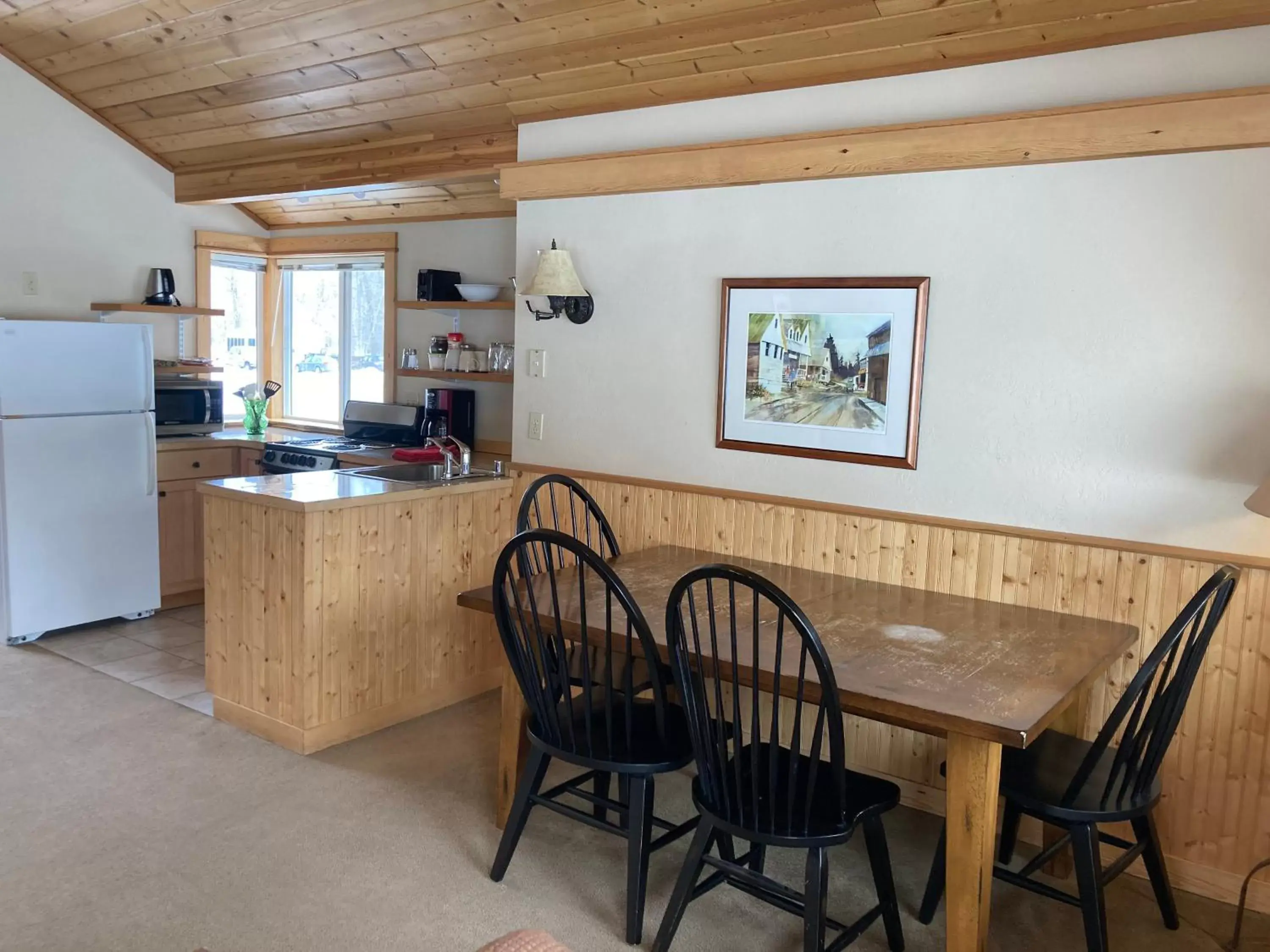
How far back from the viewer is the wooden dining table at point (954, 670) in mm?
2061

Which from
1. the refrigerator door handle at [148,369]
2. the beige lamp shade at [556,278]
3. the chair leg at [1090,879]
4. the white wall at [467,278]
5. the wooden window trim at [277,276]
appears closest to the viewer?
the chair leg at [1090,879]

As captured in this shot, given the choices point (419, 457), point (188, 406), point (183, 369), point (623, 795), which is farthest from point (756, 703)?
point (183, 369)

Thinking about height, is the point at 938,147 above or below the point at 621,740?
above

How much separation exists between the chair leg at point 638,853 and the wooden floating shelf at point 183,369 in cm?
397

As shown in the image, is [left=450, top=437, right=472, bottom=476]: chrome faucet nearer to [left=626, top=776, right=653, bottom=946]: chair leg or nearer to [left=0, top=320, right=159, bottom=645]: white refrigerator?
[left=0, top=320, right=159, bottom=645]: white refrigerator

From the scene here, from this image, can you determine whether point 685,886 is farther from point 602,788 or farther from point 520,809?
point 602,788

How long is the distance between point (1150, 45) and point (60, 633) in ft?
15.6

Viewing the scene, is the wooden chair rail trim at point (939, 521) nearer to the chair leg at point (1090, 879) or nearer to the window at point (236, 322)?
the chair leg at point (1090, 879)

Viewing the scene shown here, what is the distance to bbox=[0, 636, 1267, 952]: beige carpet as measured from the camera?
8.04 ft

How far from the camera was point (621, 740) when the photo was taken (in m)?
2.52

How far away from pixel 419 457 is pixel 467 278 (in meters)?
1.01

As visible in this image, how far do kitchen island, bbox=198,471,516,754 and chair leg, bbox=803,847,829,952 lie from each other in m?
1.61

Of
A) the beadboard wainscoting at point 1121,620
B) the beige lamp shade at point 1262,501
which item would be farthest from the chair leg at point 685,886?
the beige lamp shade at point 1262,501

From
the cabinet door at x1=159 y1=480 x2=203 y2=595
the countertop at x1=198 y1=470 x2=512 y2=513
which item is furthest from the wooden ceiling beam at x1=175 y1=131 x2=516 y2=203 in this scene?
the cabinet door at x1=159 y1=480 x2=203 y2=595
